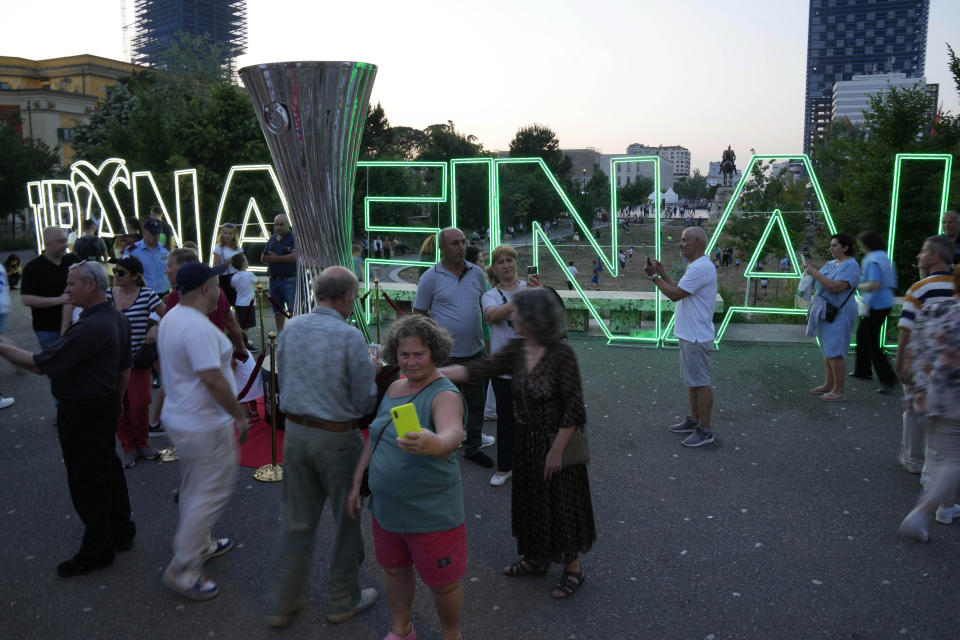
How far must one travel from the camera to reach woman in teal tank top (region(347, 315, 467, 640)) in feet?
9.07

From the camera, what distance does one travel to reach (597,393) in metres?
7.40

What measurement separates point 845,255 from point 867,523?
3302mm

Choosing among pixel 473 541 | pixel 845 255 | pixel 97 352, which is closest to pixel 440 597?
pixel 473 541

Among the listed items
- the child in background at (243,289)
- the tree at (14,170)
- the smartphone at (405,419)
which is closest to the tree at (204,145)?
the tree at (14,170)

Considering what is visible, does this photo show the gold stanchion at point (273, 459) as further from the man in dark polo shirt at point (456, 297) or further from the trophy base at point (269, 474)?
the man in dark polo shirt at point (456, 297)

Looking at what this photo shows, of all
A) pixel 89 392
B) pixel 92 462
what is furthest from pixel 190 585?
pixel 89 392

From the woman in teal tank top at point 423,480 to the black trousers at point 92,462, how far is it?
1.79 meters

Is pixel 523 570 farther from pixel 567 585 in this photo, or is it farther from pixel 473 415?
pixel 473 415

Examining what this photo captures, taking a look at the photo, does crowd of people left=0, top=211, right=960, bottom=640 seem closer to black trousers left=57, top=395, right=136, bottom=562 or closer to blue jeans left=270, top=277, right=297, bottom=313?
black trousers left=57, top=395, right=136, bottom=562

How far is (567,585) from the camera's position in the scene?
364cm

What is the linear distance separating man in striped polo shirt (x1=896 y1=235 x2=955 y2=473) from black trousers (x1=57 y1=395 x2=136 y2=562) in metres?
5.02

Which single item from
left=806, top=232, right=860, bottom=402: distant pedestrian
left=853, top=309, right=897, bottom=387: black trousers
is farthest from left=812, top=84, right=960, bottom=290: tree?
left=806, top=232, right=860, bottom=402: distant pedestrian

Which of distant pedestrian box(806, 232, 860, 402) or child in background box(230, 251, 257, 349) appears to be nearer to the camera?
distant pedestrian box(806, 232, 860, 402)

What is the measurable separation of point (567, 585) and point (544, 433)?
2.78ft
